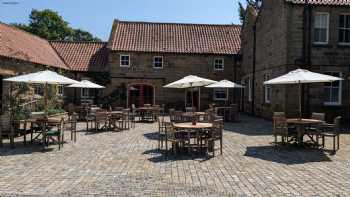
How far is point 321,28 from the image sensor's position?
20.2m

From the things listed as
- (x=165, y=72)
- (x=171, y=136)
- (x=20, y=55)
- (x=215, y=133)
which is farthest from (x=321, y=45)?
(x=20, y=55)

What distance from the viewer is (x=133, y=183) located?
7.63 m

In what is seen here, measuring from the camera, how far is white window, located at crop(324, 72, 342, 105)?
2012 cm

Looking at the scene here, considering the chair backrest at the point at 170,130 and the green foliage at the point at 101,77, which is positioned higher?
the green foliage at the point at 101,77

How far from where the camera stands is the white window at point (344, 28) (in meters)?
20.3

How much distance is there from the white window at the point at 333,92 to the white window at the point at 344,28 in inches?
75.9

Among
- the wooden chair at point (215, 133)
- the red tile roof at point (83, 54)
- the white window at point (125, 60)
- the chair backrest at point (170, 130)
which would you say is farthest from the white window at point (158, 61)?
the wooden chair at point (215, 133)

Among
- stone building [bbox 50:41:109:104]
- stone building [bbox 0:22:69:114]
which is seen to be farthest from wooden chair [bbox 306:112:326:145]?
stone building [bbox 50:41:109:104]

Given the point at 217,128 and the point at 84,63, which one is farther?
the point at 84,63

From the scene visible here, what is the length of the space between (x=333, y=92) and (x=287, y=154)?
1042cm

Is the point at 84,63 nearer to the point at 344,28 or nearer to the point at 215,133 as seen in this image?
the point at 344,28

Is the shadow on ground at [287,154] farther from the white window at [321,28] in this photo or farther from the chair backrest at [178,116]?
the white window at [321,28]

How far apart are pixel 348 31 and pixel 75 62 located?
21.0 m

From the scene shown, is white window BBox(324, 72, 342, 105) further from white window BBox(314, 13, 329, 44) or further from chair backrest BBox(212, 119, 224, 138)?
chair backrest BBox(212, 119, 224, 138)
